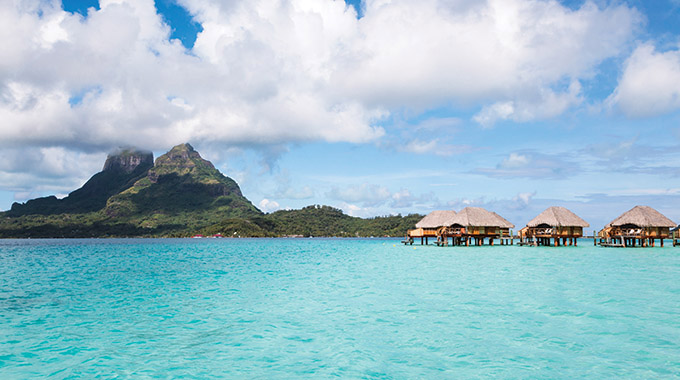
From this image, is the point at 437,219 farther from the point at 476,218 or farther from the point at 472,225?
the point at 472,225

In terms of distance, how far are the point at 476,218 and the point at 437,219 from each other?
6861 mm

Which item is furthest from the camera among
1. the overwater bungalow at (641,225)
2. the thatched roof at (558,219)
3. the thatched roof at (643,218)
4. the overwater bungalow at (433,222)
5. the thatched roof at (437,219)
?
the overwater bungalow at (433,222)

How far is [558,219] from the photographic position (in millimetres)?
68812

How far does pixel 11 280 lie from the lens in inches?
1137

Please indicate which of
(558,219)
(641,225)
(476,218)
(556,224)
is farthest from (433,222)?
(641,225)

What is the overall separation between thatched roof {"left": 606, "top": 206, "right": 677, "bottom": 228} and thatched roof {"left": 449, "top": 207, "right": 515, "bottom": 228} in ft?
56.9

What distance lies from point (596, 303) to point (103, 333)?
18.1m

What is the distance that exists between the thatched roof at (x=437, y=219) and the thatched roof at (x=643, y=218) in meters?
24.3

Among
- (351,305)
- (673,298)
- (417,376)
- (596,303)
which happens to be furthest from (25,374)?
(673,298)

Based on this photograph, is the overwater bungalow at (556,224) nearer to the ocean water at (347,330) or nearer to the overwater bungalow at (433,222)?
the overwater bungalow at (433,222)

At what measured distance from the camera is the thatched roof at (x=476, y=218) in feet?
236

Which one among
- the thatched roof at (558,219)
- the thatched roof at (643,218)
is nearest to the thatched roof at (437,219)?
the thatched roof at (558,219)

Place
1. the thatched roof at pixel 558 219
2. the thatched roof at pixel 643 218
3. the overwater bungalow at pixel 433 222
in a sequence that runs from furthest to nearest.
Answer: the overwater bungalow at pixel 433 222 → the thatched roof at pixel 558 219 → the thatched roof at pixel 643 218

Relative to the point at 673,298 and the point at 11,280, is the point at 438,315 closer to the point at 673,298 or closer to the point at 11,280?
the point at 673,298
